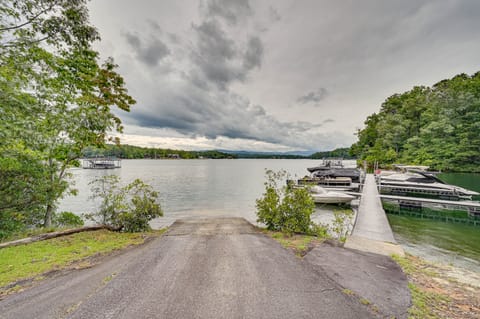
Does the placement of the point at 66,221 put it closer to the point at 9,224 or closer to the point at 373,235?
the point at 9,224

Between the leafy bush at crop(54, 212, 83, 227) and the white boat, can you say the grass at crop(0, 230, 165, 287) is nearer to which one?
the leafy bush at crop(54, 212, 83, 227)

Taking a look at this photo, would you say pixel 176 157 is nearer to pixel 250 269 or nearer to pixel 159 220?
pixel 159 220

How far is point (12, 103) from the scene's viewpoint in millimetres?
4660

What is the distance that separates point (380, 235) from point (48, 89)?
13258 millimetres

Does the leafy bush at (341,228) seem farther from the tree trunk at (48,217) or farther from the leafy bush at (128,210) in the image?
the tree trunk at (48,217)

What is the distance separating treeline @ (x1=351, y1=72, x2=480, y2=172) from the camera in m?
33.0

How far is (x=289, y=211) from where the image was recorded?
22.5 feet

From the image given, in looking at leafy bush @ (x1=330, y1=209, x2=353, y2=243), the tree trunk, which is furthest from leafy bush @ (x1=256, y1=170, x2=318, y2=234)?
the tree trunk

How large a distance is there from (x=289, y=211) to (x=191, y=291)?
4.61 metres

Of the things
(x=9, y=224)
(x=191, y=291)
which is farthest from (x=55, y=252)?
(x=191, y=291)

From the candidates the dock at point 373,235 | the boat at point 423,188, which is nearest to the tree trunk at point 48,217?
the dock at point 373,235

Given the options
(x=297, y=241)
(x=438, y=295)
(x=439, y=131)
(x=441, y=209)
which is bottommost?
(x=441, y=209)

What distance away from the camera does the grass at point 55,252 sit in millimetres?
3899

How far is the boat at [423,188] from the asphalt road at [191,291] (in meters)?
21.8
